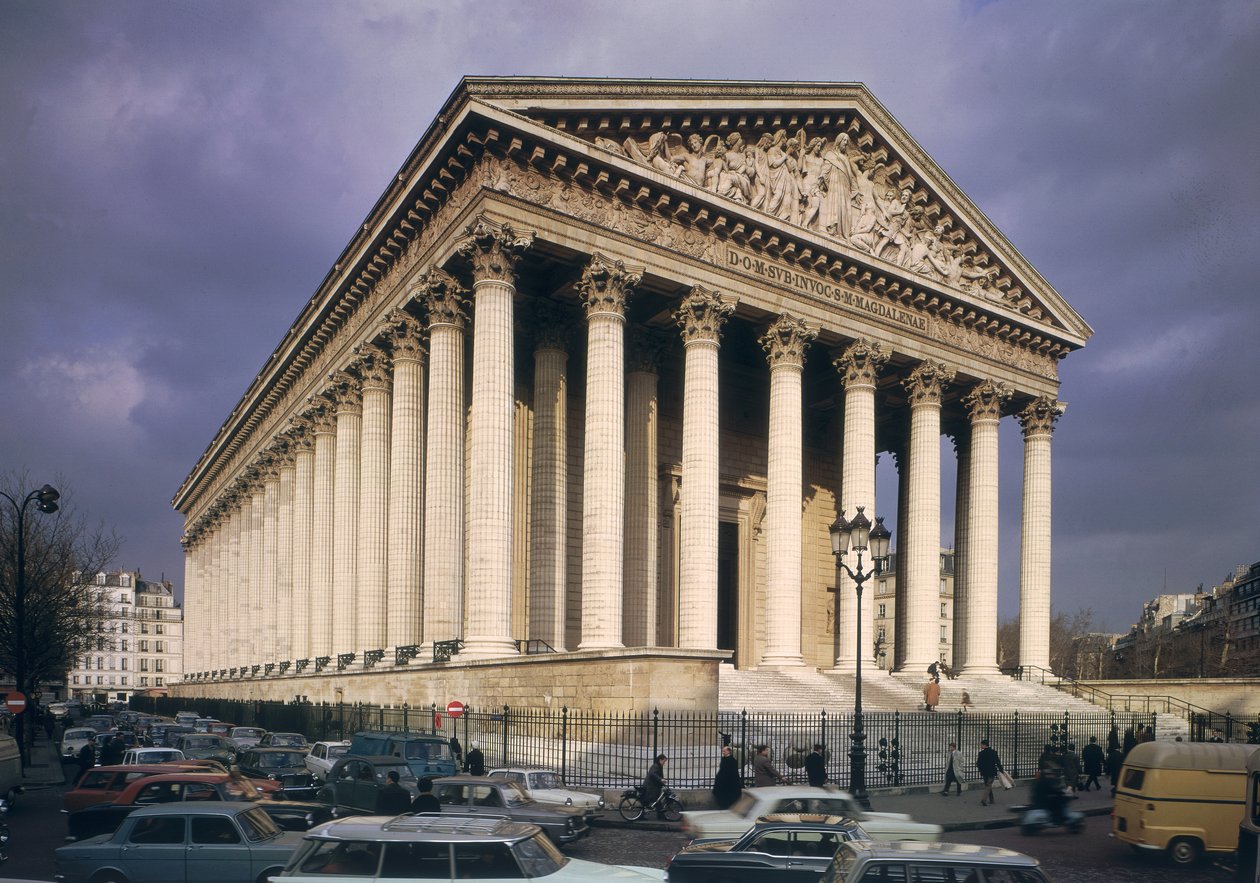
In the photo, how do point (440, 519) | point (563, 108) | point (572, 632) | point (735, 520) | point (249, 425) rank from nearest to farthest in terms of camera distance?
1. point (563, 108)
2. point (440, 519)
3. point (572, 632)
4. point (735, 520)
5. point (249, 425)

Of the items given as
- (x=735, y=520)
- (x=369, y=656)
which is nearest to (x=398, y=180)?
(x=369, y=656)

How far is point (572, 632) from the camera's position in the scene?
38.1 meters

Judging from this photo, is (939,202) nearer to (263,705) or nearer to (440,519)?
(440,519)

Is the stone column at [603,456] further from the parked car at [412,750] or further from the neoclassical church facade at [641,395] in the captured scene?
the parked car at [412,750]

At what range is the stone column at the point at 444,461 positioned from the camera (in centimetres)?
3281

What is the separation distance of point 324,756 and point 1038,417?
3214 centimetres

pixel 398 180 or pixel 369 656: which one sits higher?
pixel 398 180

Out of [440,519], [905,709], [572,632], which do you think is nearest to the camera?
[440,519]

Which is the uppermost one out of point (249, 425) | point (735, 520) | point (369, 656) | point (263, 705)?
point (249, 425)

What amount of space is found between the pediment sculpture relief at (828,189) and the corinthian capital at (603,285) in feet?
11.2

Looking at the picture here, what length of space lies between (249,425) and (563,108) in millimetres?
39070

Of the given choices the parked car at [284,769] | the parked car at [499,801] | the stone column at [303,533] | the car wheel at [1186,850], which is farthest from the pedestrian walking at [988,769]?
the stone column at [303,533]

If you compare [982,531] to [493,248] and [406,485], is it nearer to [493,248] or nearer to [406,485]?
[406,485]

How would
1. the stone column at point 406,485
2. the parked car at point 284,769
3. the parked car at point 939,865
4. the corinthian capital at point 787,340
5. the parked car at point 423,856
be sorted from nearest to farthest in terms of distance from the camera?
the parked car at point 939,865, the parked car at point 423,856, the parked car at point 284,769, the stone column at point 406,485, the corinthian capital at point 787,340
